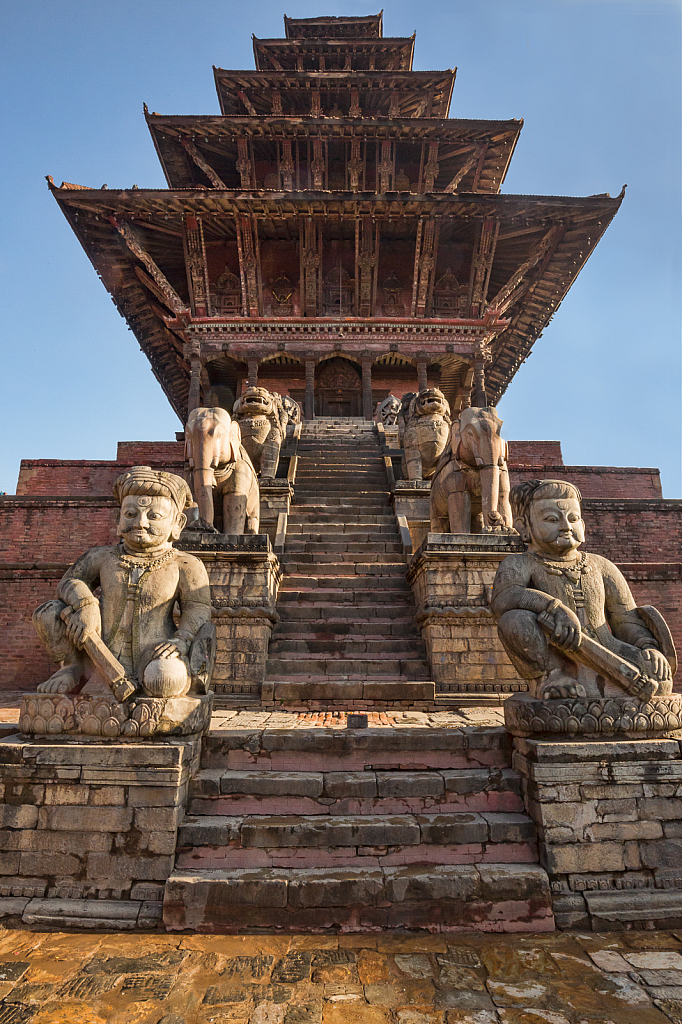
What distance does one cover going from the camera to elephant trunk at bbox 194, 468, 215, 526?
19.8ft

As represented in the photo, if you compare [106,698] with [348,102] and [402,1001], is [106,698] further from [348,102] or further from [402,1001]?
[348,102]

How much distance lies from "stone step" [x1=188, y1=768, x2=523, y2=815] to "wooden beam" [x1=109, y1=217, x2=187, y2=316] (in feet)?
54.5

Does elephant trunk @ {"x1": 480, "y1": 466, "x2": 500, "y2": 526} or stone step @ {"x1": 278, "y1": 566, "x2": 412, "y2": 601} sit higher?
elephant trunk @ {"x1": 480, "y1": 466, "x2": 500, "y2": 526}

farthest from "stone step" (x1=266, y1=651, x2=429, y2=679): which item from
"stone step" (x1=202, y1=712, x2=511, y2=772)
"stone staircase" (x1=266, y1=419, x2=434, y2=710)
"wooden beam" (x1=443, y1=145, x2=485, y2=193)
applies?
"wooden beam" (x1=443, y1=145, x2=485, y2=193)

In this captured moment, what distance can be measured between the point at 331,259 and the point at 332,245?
48cm

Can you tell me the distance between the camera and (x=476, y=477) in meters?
6.23

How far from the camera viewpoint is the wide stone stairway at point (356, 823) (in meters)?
2.72

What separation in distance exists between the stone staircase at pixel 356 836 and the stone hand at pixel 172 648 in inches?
26.9

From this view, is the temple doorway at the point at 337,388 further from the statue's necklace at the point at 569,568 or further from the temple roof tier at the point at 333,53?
the statue's necklace at the point at 569,568

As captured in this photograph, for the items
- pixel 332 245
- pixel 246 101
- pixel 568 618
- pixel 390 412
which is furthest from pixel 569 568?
pixel 246 101

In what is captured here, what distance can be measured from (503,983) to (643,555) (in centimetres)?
920

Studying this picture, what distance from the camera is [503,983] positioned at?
7.54ft

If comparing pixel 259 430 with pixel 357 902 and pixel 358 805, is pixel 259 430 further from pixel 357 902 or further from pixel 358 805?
pixel 357 902

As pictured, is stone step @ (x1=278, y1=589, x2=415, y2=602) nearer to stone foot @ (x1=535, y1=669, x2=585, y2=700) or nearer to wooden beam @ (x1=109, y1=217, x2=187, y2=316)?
stone foot @ (x1=535, y1=669, x2=585, y2=700)
